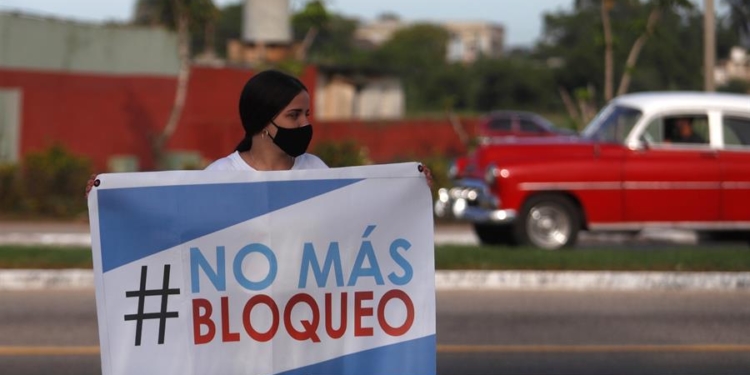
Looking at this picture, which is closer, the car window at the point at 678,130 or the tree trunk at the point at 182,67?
the car window at the point at 678,130

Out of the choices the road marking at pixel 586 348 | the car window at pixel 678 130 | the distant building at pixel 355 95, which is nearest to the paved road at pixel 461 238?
the car window at pixel 678 130

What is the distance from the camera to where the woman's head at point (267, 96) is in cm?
520

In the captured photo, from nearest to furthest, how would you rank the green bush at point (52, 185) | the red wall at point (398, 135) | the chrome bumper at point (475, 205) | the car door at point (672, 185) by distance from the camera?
the car door at point (672, 185), the chrome bumper at point (475, 205), the green bush at point (52, 185), the red wall at point (398, 135)

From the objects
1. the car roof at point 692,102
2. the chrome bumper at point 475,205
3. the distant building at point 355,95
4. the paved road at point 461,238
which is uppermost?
the distant building at point 355,95

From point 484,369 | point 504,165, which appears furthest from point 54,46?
point 484,369

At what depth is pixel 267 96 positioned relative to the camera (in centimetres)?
521

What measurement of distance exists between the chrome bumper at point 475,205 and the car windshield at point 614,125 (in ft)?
4.77

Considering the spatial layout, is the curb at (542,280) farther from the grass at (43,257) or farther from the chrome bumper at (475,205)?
the chrome bumper at (475,205)

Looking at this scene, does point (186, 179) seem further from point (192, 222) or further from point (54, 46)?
point (54, 46)

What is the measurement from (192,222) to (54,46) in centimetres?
2753

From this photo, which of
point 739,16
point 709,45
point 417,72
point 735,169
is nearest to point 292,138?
point 735,169

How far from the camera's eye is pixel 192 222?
469 centimetres

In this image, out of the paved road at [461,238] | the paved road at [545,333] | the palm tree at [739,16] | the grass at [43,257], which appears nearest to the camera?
the paved road at [545,333]

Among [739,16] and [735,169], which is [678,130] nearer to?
[735,169]
